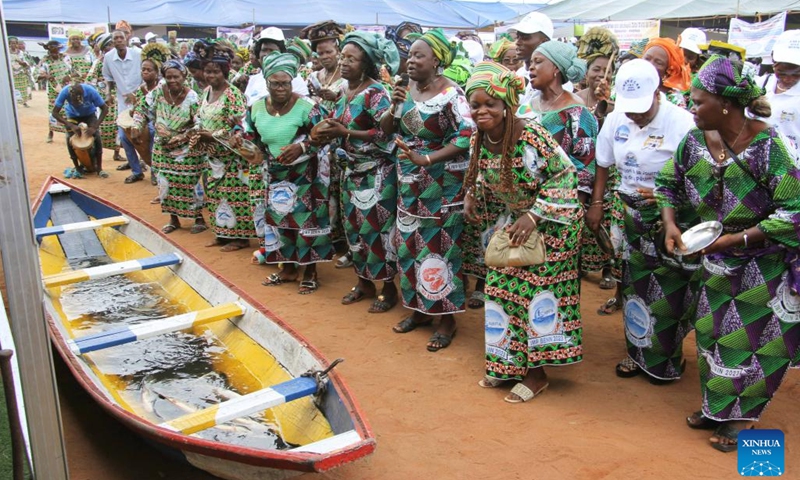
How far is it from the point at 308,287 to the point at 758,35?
1083 centimetres

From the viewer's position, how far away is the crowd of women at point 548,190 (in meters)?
3.40

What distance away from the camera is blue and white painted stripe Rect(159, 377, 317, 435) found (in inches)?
126

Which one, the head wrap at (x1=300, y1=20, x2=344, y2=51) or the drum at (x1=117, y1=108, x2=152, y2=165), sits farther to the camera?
the drum at (x1=117, y1=108, x2=152, y2=165)

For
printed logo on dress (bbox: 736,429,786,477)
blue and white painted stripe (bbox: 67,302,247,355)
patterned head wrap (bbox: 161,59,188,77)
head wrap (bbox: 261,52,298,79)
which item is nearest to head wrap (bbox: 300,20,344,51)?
head wrap (bbox: 261,52,298,79)

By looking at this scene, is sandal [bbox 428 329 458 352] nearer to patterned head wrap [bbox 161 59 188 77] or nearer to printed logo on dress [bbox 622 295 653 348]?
printed logo on dress [bbox 622 295 653 348]

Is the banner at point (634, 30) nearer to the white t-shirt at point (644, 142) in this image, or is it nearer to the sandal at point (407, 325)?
the sandal at point (407, 325)

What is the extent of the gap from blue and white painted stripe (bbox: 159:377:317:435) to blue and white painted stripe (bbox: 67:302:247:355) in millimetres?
940

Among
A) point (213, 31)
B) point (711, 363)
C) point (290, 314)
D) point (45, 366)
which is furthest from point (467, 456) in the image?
point (213, 31)

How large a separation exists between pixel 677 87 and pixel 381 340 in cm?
297

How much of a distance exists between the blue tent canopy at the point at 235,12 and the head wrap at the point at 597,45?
27220 mm

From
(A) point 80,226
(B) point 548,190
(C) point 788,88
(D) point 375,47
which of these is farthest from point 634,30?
(B) point 548,190

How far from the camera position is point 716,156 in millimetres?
3449

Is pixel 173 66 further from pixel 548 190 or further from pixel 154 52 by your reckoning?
pixel 548 190

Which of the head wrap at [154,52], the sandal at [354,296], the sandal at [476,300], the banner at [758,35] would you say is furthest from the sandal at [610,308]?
the banner at [758,35]
